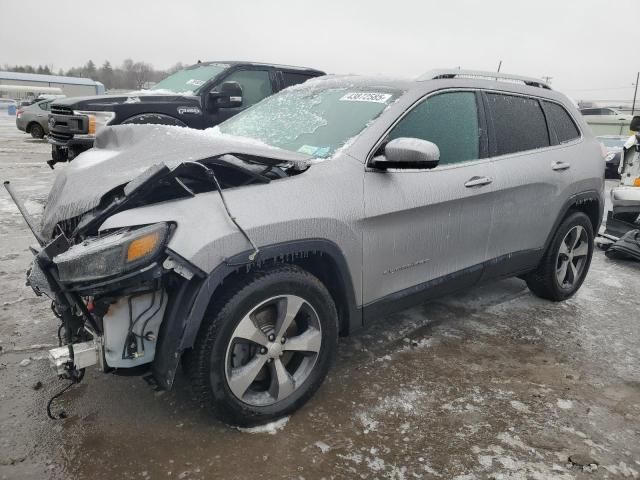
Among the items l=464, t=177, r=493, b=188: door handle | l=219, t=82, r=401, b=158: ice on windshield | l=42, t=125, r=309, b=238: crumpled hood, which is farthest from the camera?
l=464, t=177, r=493, b=188: door handle

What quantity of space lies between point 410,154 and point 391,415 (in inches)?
52.7

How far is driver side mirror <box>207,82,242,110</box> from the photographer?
263 inches

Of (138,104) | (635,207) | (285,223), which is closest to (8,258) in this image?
(138,104)

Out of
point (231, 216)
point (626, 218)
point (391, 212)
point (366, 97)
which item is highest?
point (366, 97)

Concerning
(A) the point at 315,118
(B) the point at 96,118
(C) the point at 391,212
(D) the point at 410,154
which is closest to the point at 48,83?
(B) the point at 96,118

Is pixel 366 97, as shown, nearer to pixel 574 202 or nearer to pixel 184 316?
pixel 184 316

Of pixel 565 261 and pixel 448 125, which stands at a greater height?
pixel 448 125

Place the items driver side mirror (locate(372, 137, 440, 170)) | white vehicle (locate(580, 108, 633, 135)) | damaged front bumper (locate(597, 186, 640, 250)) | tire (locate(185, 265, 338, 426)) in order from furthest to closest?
white vehicle (locate(580, 108, 633, 135)) → damaged front bumper (locate(597, 186, 640, 250)) → driver side mirror (locate(372, 137, 440, 170)) → tire (locate(185, 265, 338, 426))

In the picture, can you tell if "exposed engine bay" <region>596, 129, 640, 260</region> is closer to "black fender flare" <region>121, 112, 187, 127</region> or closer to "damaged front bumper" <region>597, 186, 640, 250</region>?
"damaged front bumper" <region>597, 186, 640, 250</region>

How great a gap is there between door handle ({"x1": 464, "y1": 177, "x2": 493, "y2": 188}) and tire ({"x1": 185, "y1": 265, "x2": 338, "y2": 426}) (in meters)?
1.24

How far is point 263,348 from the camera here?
8.00 feet

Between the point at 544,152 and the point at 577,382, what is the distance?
1708mm

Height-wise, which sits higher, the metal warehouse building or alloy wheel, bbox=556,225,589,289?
the metal warehouse building

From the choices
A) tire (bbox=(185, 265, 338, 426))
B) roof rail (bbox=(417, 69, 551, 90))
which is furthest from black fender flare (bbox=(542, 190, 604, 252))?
tire (bbox=(185, 265, 338, 426))
